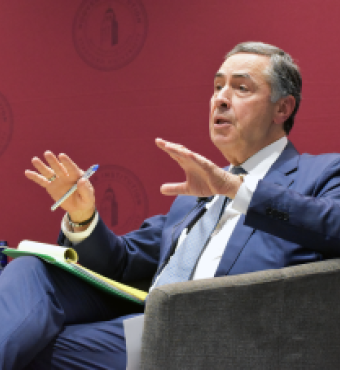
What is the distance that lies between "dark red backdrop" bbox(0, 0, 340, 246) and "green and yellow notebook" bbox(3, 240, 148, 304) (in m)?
0.89

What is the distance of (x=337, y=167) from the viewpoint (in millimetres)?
1299

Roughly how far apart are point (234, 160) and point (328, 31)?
772 mm

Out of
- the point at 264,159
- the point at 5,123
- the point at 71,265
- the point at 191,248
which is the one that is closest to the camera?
the point at 71,265

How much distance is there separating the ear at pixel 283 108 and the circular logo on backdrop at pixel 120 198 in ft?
2.94

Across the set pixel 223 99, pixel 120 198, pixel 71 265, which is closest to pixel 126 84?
pixel 120 198

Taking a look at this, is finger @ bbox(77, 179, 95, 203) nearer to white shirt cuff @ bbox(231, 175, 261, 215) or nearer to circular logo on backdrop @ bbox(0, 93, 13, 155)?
white shirt cuff @ bbox(231, 175, 261, 215)

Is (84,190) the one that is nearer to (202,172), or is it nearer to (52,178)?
(52,178)

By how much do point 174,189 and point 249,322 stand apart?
1.27ft

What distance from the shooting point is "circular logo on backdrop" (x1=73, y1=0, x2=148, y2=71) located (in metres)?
2.26

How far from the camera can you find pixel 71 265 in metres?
1.29

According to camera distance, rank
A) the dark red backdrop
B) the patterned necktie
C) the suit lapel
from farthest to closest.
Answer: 1. the dark red backdrop
2. the patterned necktie
3. the suit lapel

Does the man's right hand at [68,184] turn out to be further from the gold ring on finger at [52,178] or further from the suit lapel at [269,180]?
the suit lapel at [269,180]

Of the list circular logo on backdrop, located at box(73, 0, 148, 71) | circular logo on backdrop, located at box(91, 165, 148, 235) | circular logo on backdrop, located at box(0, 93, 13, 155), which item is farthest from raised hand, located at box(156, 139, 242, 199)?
circular logo on backdrop, located at box(0, 93, 13, 155)

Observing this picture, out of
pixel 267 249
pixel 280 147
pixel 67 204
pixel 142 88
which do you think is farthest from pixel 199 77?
pixel 267 249
